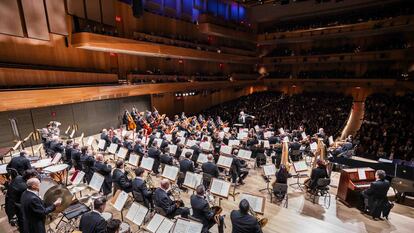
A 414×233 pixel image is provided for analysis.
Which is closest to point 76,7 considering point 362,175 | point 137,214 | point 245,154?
point 245,154

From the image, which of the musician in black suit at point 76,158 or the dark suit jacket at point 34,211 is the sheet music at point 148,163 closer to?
the musician in black suit at point 76,158

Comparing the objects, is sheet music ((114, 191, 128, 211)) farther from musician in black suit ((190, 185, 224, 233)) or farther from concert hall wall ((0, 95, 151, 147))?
concert hall wall ((0, 95, 151, 147))

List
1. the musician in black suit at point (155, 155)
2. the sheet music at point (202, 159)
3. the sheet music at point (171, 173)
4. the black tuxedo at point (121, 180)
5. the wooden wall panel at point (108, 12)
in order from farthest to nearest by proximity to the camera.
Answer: the wooden wall panel at point (108, 12)
the musician in black suit at point (155, 155)
the sheet music at point (202, 159)
the sheet music at point (171, 173)
the black tuxedo at point (121, 180)

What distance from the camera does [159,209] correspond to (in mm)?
4984

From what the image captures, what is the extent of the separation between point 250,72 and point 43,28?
72.6 ft

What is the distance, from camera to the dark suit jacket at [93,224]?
12.3 ft

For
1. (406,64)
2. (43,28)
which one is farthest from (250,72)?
(43,28)

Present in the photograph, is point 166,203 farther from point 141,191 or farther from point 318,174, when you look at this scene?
point 318,174

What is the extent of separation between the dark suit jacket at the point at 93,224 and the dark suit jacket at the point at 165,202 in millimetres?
1290

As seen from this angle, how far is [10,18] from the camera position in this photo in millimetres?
10422

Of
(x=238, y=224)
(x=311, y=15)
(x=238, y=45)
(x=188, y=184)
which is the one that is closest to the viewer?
(x=238, y=224)

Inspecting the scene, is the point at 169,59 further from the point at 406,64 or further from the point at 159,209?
the point at 406,64

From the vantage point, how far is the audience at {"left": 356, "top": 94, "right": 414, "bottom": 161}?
10297 mm

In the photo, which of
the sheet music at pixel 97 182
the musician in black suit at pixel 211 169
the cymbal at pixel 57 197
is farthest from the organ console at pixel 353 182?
the cymbal at pixel 57 197
